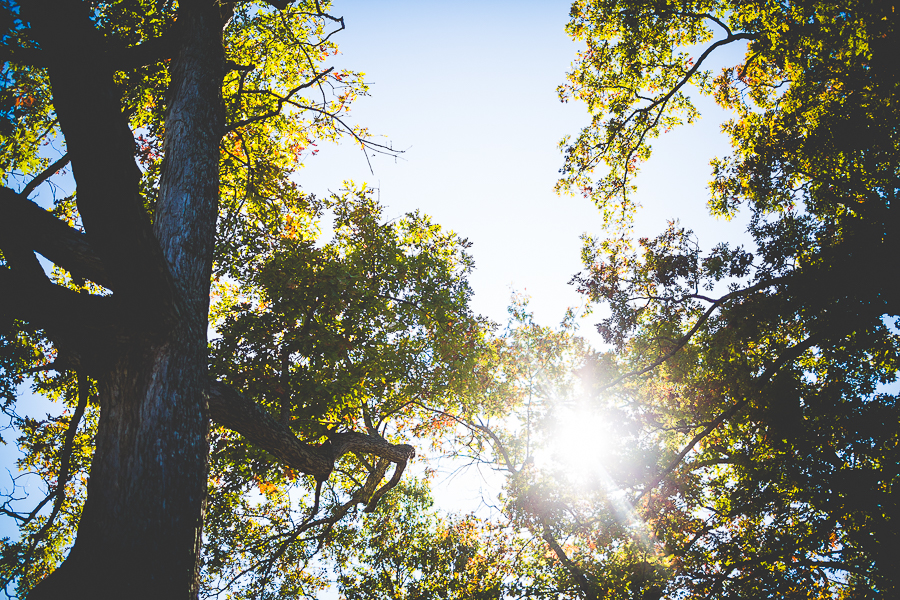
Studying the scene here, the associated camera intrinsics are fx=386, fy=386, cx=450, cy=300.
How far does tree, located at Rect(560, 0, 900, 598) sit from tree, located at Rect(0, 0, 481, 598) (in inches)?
188

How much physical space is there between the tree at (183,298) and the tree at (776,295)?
478 centimetres

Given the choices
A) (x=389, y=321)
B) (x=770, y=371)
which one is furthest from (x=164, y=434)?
(x=770, y=371)

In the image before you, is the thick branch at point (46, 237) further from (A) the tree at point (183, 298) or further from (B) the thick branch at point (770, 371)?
(B) the thick branch at point (770, 371)

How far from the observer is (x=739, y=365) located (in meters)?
7.58

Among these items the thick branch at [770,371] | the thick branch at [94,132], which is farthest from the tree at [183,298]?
the thick branch at [770,371]

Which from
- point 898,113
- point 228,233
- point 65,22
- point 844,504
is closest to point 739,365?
point 844,504

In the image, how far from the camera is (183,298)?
10.9 ft

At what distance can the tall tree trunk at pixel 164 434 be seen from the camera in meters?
2.36

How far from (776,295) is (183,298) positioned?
349 inches

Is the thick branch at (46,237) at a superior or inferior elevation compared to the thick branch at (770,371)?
inferior

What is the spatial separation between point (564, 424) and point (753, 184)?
7828mm

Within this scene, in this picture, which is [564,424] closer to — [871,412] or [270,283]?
[871,412]

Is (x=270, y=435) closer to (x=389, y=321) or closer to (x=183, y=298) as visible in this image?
(x=183, y=298)

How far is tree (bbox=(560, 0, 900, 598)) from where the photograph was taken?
19.9 ft
